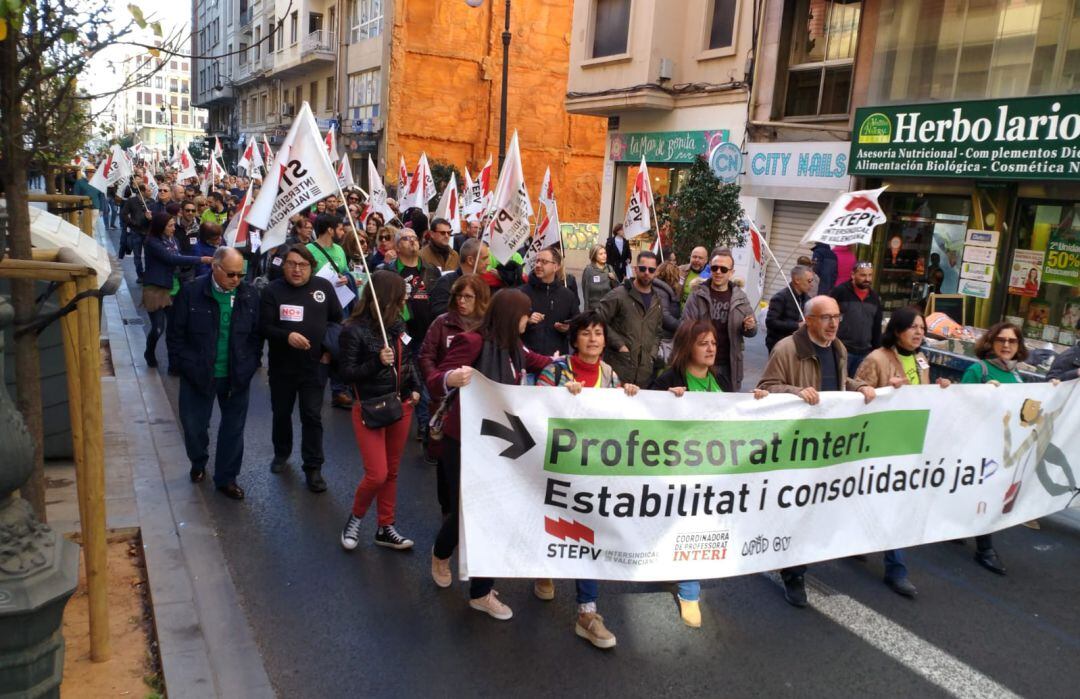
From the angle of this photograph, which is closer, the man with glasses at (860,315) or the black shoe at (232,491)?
the black shoe at (232,491)

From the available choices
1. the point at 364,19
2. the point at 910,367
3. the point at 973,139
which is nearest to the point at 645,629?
the point at 910,367

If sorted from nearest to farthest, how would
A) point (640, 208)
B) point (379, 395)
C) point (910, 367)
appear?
point (379, 395)
point (910, 367)
point (640, 208)

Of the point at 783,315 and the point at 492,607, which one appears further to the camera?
the point at 783,315

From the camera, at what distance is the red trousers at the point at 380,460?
5312mm

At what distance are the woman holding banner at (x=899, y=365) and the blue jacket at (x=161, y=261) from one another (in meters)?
7.42

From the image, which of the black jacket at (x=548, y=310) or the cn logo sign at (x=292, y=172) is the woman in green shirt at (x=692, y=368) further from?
the cn logo sign at (x=292, y=172)

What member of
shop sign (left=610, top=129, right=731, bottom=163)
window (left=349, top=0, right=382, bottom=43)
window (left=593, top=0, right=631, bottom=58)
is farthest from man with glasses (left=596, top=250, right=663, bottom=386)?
window (left=349, top=0, right=382, bottom=43)

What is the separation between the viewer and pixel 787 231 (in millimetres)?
17188

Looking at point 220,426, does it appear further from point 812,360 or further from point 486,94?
point 486,94

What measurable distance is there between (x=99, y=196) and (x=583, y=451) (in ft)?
73.7

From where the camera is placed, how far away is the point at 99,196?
22.8m

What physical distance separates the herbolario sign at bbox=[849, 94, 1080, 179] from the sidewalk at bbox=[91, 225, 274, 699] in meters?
11.5

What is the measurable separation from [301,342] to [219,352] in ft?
2.08

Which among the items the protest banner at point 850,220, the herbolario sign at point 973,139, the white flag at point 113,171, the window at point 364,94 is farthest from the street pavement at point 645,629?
the window at point 364,94
